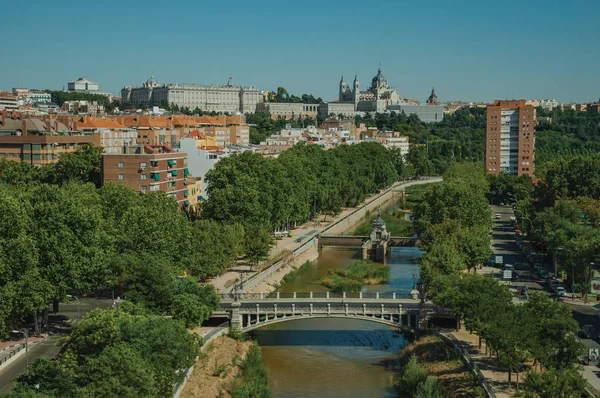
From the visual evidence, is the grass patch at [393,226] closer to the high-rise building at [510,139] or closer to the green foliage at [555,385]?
the high-rise building at [510,139]

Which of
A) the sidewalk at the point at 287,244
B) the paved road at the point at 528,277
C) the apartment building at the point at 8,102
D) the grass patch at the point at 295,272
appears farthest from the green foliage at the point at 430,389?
the apartment building at the point at 8,102

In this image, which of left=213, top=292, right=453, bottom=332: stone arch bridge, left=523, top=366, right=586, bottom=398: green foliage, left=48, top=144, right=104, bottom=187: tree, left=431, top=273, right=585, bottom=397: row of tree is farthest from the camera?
left=48, top=144, right=104, bottom=187: tree

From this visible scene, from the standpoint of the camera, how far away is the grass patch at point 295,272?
5428 cm

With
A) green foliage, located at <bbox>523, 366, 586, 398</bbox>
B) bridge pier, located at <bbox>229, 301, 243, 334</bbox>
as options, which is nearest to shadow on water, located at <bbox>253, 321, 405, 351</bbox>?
bridge pier, located at <bbox>229, 301, 243, 334</bbox>

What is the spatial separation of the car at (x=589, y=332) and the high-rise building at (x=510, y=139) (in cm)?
6432

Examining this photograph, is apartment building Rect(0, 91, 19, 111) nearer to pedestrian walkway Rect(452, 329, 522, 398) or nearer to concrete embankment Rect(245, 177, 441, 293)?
concrete embankment Rect(245, 177, 441, 293)

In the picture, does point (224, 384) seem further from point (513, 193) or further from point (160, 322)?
point (513, 193)

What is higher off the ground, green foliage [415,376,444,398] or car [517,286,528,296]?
car [517,286,528,296]

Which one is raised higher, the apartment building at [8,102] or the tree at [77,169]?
the apartment building at [8,102]

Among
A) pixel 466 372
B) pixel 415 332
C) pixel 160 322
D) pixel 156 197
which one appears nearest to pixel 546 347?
pixel 466 372

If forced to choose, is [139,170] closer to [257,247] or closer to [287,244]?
[257,247]

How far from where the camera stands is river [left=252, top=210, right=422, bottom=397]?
115 ft

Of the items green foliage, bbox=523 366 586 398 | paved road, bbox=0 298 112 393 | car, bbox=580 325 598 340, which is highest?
green foliage, bbox=523 366 586 398

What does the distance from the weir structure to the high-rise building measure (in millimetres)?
37655
